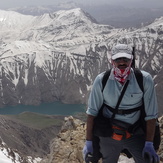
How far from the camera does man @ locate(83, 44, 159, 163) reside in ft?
22.5

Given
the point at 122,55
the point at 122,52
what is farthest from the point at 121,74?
the point at 122,52

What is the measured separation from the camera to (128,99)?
693 centimetres

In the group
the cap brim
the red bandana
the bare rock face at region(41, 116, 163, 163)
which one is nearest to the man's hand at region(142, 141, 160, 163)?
the red bandana

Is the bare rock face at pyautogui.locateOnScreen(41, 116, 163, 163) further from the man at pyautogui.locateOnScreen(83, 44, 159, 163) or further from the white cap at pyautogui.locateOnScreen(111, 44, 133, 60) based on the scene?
the white cap at pyautogui.locateOnScreen(111, 44, 133, 60)

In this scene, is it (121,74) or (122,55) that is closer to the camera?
(121,74)

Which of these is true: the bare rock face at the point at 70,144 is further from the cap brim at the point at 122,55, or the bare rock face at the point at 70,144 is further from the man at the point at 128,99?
the cap brim at the point at 122,55

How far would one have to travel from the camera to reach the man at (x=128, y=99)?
6.86m

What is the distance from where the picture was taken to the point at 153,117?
23.0ft

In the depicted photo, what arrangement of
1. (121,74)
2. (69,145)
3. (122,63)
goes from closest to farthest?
(121,74) < (122,63) < (69,145)

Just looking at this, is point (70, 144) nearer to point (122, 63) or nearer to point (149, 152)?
point (149, 152)

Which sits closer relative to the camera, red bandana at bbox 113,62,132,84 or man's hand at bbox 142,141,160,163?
red bandana at bbox 113,62,132,84

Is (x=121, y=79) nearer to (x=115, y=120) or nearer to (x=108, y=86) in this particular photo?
(x=108, y=86)

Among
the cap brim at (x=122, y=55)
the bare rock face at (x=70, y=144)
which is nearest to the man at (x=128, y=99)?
the cap brim at (x=122, y=55)

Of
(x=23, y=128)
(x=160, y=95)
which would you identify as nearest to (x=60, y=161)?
(x=23, y=128)
